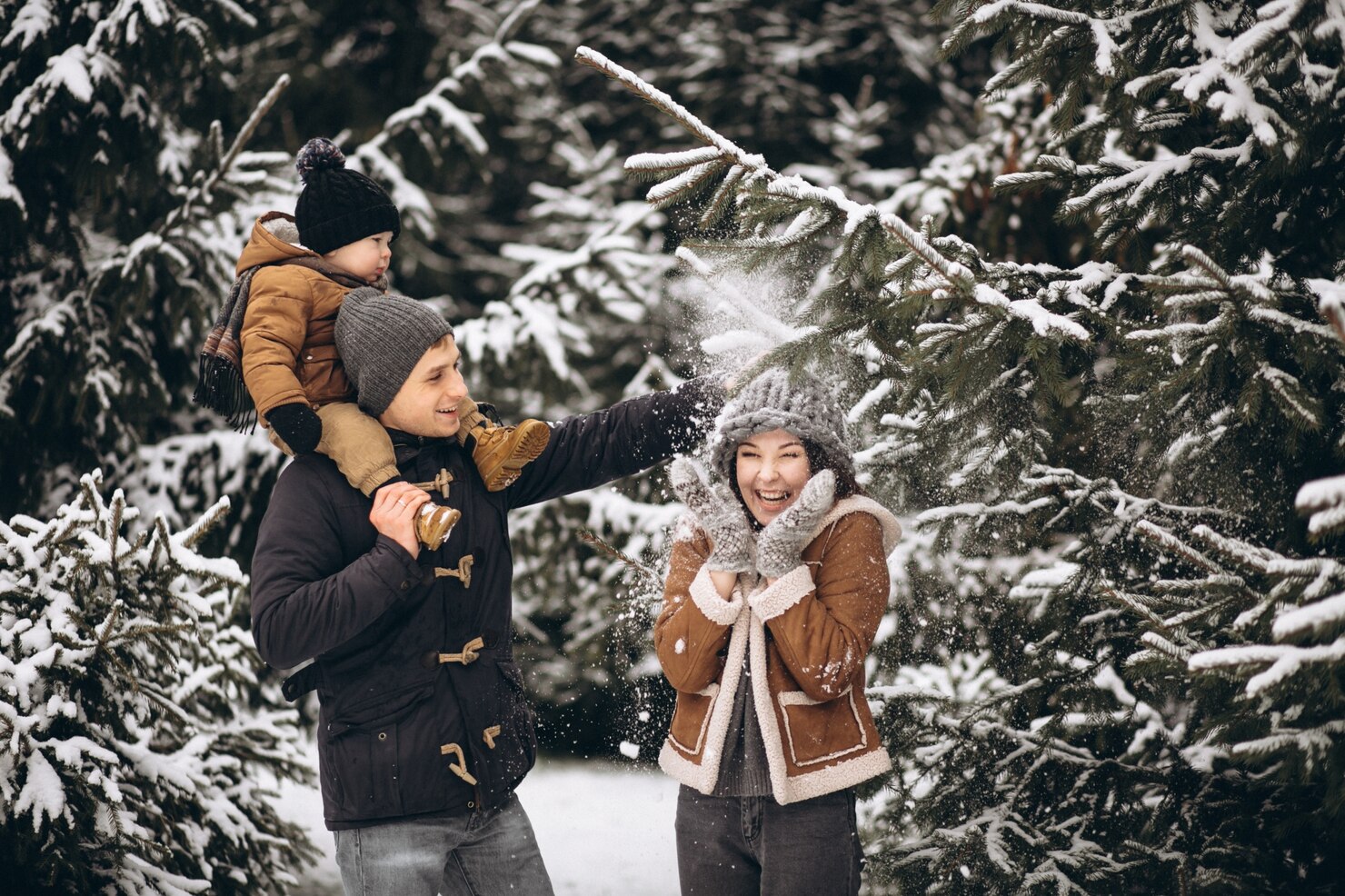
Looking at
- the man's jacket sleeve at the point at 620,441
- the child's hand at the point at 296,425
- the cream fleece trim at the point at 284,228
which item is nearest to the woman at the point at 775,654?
the man's jacket sleeve at the point at 620,441

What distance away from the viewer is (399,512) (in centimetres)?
270

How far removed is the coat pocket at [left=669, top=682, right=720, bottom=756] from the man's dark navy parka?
0.43 metres

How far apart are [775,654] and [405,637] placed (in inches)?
38.2

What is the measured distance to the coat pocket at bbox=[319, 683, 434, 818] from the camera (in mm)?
2754

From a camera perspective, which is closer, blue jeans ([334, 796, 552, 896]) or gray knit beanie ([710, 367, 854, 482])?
blue jeans ([334, 796, 552, 896])

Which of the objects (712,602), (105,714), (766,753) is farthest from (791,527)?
(105,714)

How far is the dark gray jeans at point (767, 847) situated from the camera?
9.09ft

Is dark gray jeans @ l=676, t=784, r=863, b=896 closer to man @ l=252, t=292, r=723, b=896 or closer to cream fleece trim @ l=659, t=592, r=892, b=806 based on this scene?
cream fleece trim @ l=659, t=592, r=892, b=806

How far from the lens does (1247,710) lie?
271 cm

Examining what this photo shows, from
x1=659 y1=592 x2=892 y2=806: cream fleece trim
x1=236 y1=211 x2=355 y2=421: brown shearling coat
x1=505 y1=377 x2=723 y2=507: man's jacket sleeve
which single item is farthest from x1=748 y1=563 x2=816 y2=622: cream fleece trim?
x1=236 y1=211 x2=355 y2=421: brown shearling coat

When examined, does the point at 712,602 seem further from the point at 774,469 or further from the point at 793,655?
the point at 774,469

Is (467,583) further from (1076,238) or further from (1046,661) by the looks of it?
(1076,238)

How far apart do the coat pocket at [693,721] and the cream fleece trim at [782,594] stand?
30 centimetres

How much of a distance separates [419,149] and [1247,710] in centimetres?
553
